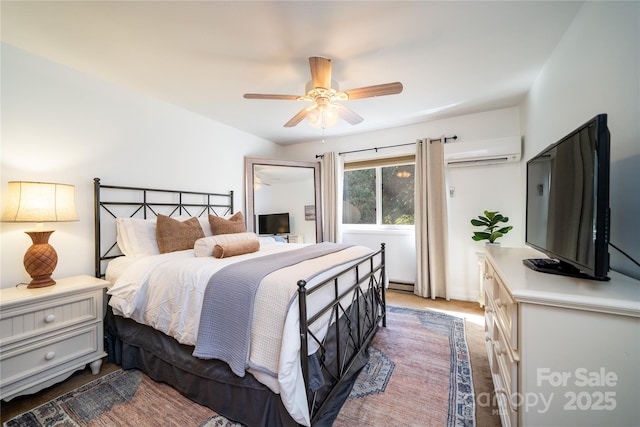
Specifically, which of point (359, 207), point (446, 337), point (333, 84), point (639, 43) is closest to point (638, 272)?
point (639, 43)

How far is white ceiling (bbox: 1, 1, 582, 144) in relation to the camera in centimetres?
157

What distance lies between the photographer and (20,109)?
1904mm

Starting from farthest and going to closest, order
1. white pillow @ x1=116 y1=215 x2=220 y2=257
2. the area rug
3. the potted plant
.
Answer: the potted plant → white pillow @ x1=116 y1=215 x2=220 y2=257 → the area rug

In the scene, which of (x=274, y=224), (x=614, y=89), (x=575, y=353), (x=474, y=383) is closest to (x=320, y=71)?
(x=614, y=89)

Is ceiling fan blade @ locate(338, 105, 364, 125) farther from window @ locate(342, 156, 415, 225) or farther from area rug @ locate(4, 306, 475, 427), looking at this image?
area rug @ locate(4, 306, 475, 427)

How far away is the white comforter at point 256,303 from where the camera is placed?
1.19 meters

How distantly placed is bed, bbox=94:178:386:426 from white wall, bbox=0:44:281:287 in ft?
0.54

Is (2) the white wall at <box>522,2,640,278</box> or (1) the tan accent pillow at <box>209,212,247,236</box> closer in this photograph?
(2) the white wall at <box>522,2,640,278</box>

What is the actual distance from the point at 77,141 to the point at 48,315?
4.76 ft

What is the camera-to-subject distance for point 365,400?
5.31 ft

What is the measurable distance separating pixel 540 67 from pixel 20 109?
14.1 feet

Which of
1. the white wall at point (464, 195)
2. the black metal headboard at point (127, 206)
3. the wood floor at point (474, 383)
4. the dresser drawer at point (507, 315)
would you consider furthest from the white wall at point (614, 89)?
the black metal headboard at point (127, 206)

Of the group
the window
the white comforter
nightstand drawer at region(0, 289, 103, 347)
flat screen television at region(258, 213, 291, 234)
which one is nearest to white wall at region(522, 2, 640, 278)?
the white comforter

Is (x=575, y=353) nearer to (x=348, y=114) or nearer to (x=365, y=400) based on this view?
(x=365, y=400)
